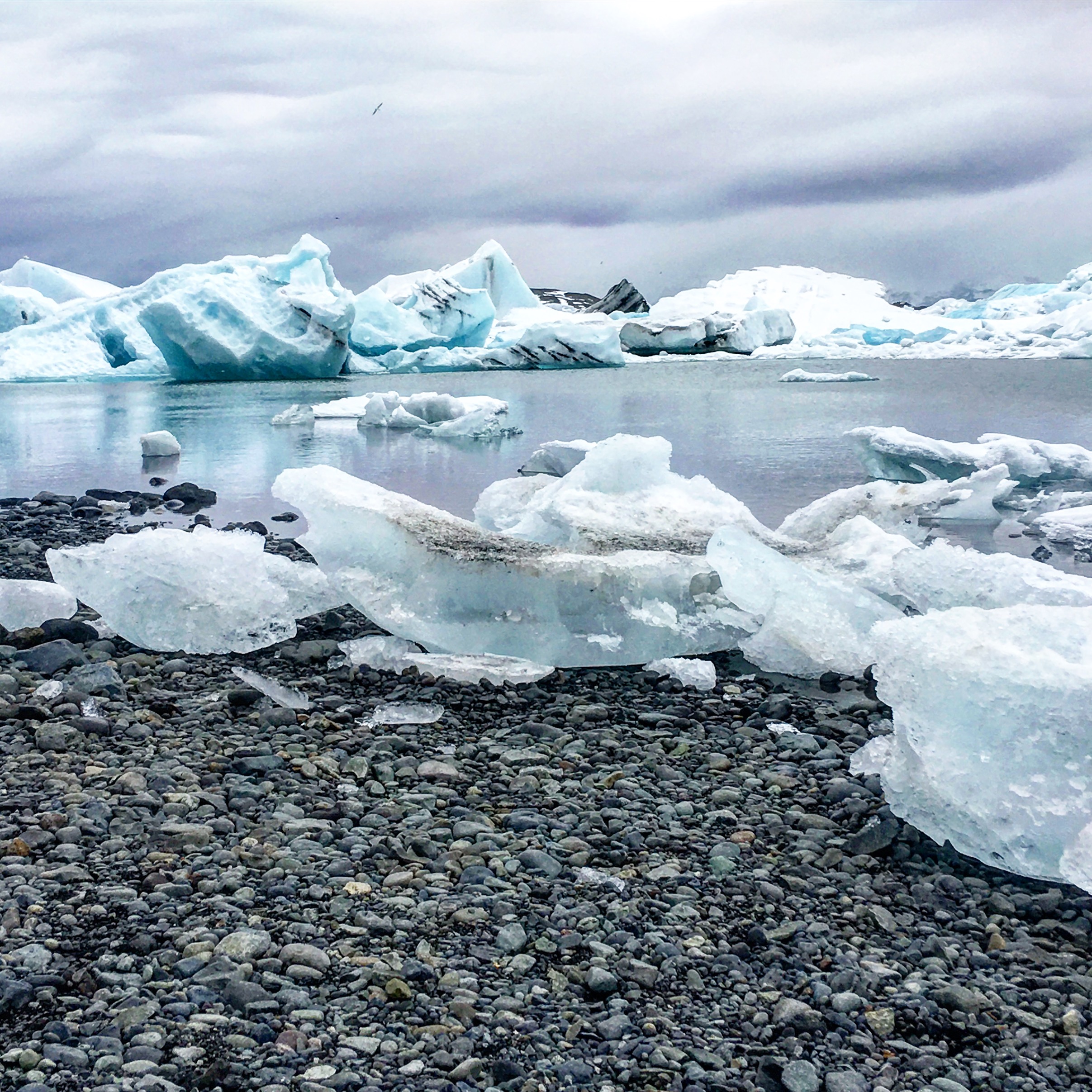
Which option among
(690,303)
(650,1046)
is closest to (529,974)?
(650,1046)

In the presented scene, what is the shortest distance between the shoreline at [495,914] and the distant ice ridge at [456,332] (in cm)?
3432

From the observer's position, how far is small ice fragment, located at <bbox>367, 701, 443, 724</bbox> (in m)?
3.33

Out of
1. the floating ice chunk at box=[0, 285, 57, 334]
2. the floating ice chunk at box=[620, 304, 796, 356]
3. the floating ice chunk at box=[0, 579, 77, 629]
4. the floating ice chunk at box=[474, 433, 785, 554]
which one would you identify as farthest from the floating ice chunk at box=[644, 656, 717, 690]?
the floating ice chunk at box=[620, 304, 796, 356]

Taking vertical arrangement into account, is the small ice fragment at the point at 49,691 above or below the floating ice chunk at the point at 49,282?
below

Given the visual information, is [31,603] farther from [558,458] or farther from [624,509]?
[558,458]

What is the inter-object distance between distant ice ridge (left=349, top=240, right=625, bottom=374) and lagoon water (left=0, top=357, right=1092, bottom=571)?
69.0 inches

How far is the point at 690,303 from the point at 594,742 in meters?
80.7

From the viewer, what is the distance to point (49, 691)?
11.3ft

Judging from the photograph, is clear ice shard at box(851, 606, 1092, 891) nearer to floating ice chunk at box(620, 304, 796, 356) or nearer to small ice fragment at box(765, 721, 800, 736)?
small ice fragment at box(765, 721, 800, 736)

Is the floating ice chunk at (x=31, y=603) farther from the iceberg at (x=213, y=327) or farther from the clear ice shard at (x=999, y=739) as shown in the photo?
the iceberg at (x=213, y=327)

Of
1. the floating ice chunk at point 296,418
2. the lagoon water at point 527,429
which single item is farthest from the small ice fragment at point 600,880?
the floating ice chunk at point 296,418

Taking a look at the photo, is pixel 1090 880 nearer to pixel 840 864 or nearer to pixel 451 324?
pixel 840 864

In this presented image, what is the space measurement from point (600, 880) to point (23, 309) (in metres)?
38.5

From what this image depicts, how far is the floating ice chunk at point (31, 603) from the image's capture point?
4176 millimetres
